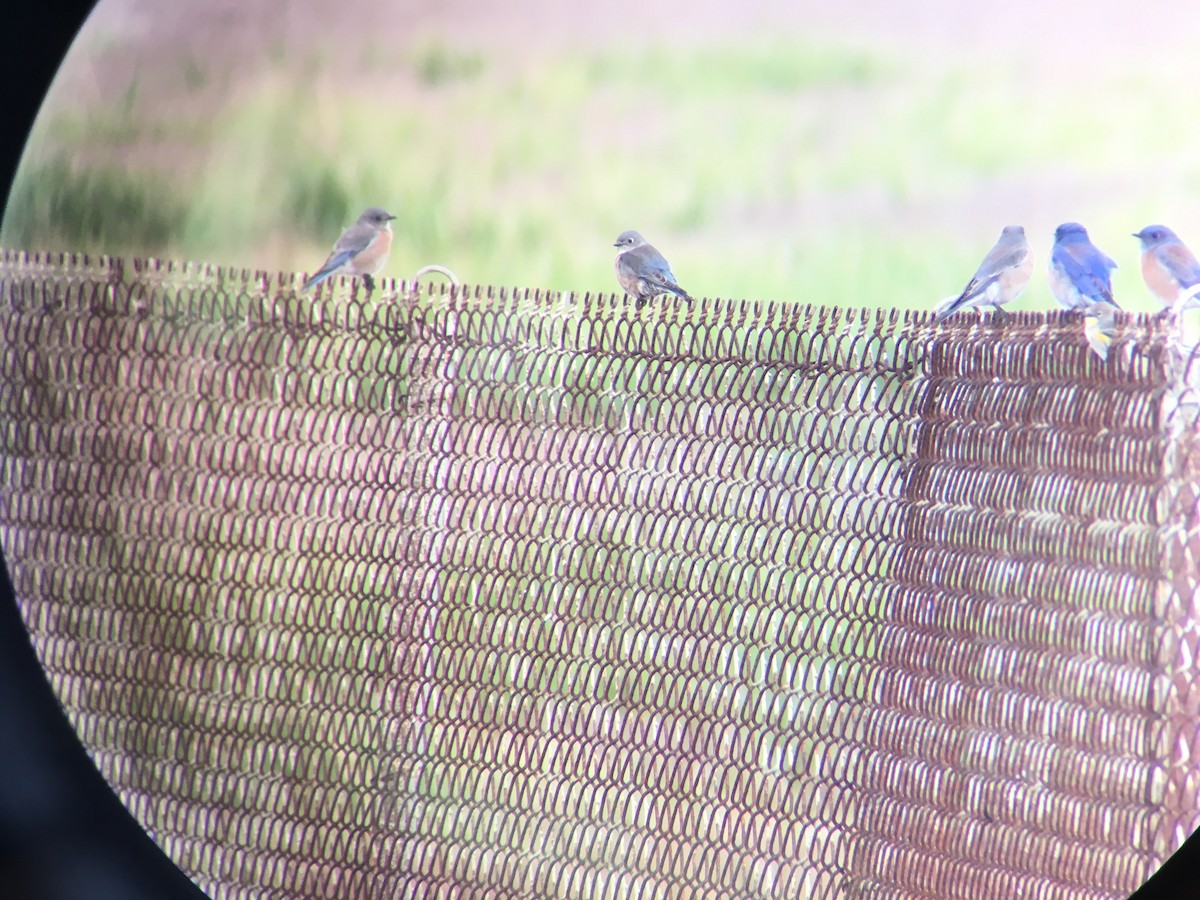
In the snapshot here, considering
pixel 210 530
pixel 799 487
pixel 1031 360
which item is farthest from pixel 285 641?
pixel 1031 360

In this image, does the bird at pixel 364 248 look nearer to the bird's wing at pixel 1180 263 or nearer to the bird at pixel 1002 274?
the bird at pixel 1002 274

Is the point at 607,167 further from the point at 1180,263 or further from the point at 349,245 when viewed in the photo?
the point at 1180,263

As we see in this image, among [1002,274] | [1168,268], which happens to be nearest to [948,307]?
[1002,274]

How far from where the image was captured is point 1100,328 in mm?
1122

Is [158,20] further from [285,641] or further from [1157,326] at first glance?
[1157,326]

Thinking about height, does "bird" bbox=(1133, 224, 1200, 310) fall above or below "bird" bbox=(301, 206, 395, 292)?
above

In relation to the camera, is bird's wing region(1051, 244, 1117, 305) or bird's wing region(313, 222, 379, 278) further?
bird's wing region(313, 222, 379, 278)

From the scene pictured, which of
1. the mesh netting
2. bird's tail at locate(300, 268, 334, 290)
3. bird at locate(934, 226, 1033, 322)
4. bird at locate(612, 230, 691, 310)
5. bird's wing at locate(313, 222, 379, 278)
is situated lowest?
the mesh netting

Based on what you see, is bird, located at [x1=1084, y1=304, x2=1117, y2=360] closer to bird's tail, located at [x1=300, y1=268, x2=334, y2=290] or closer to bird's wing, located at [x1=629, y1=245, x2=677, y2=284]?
bird's wing, located at [x1=629, y1=245, x2=677, y2=284]

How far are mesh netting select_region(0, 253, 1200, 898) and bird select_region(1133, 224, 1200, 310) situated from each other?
0.04 meters

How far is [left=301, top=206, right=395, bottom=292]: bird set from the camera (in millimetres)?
1284

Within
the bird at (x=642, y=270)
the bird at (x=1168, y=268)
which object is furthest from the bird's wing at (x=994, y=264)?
the bird at (x=642, y=270)

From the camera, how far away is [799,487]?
1.22 meters

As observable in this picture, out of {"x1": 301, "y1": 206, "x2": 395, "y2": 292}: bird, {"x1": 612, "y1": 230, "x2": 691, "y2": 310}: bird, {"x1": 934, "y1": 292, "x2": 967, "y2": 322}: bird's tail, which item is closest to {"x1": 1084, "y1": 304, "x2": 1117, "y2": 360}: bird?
{"x1": 934, "y1": 292, "x2": 967, "y2": 322}: bird's tail
